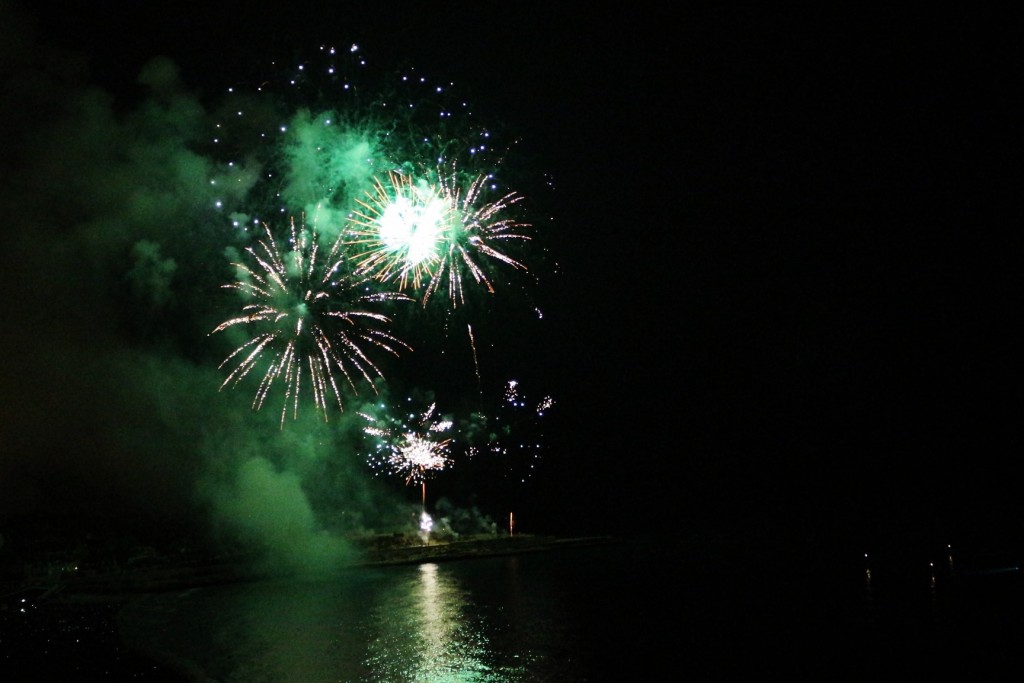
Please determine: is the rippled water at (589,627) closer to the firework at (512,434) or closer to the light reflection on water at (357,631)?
the light reflection on water at (357,631)

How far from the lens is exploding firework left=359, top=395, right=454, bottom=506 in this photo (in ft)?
97.3

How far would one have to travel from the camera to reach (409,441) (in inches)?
1167

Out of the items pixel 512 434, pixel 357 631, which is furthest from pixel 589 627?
pixel 512 434

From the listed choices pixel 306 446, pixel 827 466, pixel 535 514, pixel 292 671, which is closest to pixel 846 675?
pixel 292 671

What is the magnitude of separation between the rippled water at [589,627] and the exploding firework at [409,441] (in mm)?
10283

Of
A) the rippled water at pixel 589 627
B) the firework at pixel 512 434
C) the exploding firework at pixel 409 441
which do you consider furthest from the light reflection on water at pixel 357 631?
the firework at pixel 512 434

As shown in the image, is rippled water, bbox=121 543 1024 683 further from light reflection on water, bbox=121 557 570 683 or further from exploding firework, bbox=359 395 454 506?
exploding firework, bbox=359 395 454 506

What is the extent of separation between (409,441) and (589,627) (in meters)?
19.1

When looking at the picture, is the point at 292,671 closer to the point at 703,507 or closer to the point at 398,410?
the point at 398,410

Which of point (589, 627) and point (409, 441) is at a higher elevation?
point (409, 441)

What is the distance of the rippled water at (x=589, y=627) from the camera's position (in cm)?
880

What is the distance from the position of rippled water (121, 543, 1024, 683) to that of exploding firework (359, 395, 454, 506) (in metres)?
10.3

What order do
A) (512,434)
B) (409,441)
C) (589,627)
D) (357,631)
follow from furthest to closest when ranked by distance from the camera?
(512,434) → (409,441) → (357,631) → (589,627)

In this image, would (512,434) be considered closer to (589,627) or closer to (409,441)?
(409,441)
